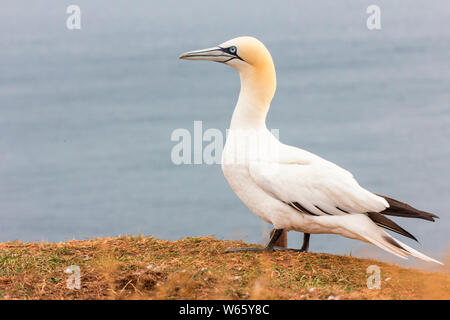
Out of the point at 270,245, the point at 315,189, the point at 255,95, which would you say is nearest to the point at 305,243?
the point at 270,245

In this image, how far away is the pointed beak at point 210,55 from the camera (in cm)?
904

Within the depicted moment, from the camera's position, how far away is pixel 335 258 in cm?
859

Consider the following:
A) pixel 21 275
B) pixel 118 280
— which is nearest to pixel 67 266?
pixel 21 275

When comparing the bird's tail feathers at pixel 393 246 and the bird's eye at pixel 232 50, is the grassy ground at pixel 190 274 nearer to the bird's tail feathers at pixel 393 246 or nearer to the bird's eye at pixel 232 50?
the bird's tail feathers at pixel 393 246

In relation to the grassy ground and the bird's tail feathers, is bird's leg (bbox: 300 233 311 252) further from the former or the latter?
the bird's tail feathers

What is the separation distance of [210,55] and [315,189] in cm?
231

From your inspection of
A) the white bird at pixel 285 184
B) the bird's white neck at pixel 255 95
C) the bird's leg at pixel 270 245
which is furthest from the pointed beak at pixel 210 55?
the bird's leg at pixel 270 245

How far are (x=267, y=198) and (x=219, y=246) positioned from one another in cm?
105

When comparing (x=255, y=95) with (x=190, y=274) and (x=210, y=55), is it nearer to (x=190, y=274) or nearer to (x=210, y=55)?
(x=210, y=55)

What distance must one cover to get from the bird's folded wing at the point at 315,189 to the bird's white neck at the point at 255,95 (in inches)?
28.9

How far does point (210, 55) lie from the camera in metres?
9.19

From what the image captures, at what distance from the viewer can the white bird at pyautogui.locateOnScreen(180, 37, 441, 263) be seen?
825cm

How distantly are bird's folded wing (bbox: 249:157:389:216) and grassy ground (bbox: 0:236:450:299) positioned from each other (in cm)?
66

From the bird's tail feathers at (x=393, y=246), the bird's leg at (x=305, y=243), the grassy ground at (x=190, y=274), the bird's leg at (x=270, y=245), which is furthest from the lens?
the bird's leg at (x=305, y=243)
